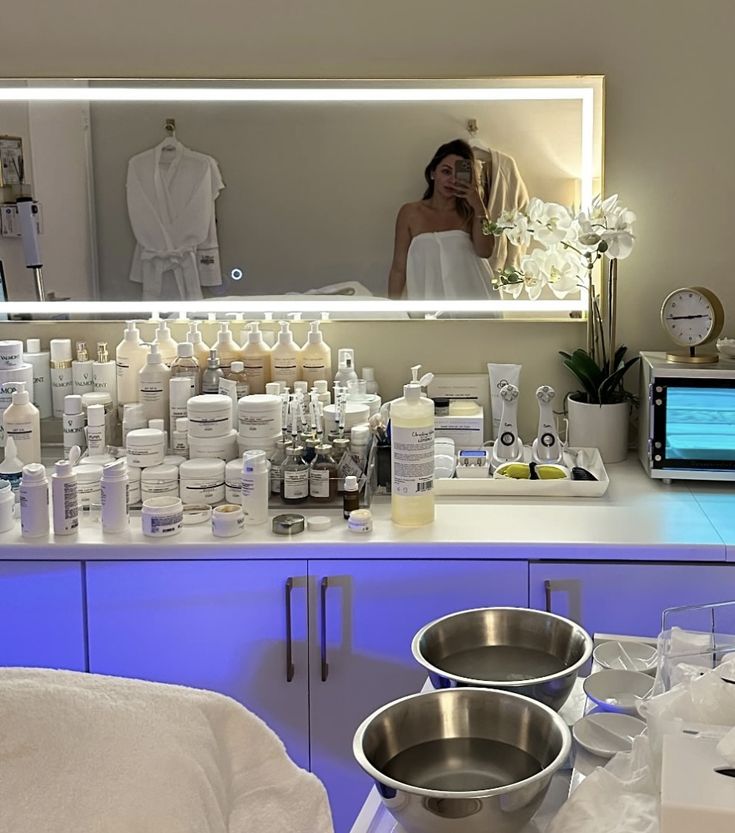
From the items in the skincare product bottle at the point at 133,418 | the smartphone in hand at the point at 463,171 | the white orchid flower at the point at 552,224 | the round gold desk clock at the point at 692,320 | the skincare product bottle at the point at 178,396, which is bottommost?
the skincare product bottle at the point at 133,418

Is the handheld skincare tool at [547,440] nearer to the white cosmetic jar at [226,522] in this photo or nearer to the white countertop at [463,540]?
the white countertop at [463,540]

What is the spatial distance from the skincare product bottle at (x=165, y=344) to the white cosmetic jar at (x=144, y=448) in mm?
318

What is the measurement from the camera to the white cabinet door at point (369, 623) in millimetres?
2041

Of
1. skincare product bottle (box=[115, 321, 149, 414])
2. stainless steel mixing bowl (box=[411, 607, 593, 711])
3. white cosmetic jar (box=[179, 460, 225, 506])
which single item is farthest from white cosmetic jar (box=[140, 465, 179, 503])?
A: stainless steel mixing bowl (box=[411, 607, 593, 711])

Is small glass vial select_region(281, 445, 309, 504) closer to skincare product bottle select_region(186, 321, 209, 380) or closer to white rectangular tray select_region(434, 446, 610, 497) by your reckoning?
white rectangular tray select_region(434, 446, 610, 497)

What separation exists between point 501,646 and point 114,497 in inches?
35.4

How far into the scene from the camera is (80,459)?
7.66ft

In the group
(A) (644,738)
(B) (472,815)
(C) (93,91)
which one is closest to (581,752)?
(A) (644,738)

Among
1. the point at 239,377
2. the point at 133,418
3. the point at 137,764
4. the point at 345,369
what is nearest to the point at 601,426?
the point at 345,369

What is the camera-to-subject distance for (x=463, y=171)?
2529mm

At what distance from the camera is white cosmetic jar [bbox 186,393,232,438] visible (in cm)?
225

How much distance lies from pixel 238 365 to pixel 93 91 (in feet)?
2.48

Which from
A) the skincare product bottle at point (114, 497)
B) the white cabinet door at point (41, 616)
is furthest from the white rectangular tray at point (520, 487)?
the white cabinet door at point (41, 616)

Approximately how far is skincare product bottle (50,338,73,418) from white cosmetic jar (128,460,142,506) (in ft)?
1.50
